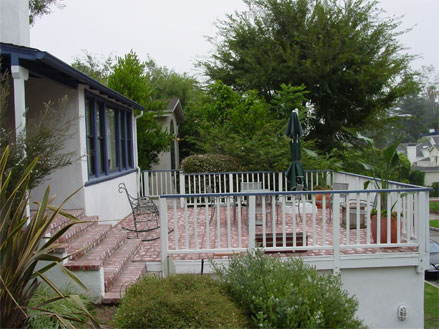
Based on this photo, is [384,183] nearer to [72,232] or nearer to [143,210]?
[143,210]

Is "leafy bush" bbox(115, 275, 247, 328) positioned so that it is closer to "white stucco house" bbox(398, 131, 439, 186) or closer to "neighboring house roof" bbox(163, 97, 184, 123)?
"neighboring house roof" bbox(163, 97, 184, 123)

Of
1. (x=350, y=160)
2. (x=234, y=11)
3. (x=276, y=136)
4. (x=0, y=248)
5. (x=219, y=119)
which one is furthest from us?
(x=234, y=11)

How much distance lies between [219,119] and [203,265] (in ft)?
33.6

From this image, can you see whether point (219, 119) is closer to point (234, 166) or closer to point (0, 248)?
point (234, 166)

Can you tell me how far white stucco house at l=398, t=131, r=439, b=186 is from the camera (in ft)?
118

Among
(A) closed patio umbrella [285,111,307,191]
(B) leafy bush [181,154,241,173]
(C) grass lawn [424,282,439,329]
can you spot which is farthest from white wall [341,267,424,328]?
(B) leafy bush [181,154,241,173]

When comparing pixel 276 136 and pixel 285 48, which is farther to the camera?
pixel 285 48

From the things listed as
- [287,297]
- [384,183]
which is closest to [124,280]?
[287,297]

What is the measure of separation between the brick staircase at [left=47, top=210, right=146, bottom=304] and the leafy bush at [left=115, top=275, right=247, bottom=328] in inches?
23.5

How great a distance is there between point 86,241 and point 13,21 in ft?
14.1

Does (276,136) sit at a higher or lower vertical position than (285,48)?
lower

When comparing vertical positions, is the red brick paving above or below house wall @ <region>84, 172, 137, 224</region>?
below

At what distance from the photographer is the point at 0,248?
2.95 meters

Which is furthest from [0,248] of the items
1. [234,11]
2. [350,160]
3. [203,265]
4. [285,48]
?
[234,11]
